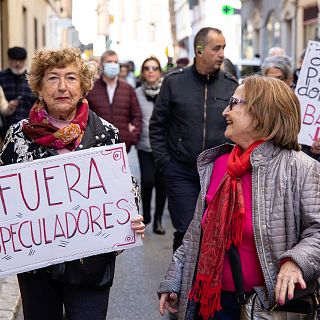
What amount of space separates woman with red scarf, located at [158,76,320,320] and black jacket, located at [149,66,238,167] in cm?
244

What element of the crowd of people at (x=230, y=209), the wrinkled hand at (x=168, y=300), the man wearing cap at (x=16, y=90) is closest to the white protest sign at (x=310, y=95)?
the crowd of people at (x=230, y=209)

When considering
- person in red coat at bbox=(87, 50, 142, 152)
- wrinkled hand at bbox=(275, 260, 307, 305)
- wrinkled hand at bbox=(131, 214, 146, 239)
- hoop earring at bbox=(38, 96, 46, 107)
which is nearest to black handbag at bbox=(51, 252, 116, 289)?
wrinkled hand at bbox=(131, 214, 146, 239)

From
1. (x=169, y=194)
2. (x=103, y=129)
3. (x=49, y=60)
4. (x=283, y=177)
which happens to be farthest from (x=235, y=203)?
(x=169, y=194)

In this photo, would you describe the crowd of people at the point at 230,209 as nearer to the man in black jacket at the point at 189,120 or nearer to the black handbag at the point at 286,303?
the black handbag at the point at 286,303

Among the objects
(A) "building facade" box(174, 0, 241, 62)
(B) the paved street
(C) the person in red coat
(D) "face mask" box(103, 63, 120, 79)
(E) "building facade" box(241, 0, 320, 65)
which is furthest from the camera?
(E) "building facade" box(241, 0, 320, 65)

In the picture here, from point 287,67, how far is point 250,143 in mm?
4180

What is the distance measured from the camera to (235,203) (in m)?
3.45

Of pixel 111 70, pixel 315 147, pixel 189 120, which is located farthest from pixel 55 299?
pixel 111 70

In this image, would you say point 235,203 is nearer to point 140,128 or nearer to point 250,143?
point 250,143

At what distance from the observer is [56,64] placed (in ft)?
12.8

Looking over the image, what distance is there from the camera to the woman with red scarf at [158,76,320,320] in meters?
3.35

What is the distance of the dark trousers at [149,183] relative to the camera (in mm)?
9359

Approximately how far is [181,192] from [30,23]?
1894 cm

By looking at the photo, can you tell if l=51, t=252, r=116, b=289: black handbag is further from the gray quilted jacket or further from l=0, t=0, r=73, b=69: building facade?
l=0, t=0, r=73, b=69: building facade
